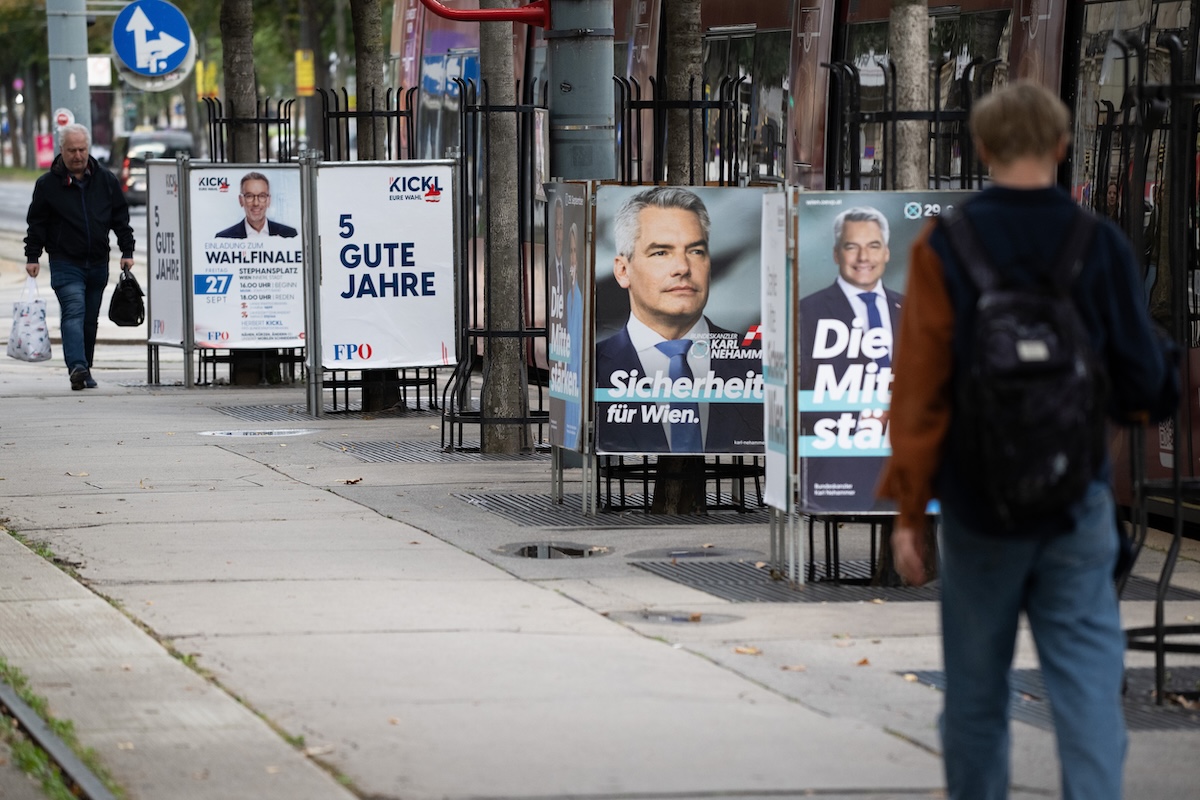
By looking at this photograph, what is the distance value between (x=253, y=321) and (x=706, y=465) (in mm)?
6608

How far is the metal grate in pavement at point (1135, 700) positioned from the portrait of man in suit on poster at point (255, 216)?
10209 mm

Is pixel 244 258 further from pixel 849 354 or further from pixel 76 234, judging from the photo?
pixel 849 354

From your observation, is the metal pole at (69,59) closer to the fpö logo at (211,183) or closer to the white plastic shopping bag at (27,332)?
the white plastic shopping bag at (27,332)

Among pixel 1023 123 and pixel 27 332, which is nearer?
pixel 1023 123

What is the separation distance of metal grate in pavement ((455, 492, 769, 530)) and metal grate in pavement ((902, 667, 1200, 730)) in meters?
3.38

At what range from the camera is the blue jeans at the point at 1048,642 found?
4.23 metres

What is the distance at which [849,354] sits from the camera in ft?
26.2

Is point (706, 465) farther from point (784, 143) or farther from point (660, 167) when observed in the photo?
point (784, 143)

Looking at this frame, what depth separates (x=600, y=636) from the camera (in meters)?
7.07

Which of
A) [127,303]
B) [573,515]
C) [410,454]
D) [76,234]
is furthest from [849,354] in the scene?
[127,303]

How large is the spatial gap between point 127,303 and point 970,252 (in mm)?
12955

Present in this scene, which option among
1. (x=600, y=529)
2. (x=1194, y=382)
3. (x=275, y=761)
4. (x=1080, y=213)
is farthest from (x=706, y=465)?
(x=1080, y=213)

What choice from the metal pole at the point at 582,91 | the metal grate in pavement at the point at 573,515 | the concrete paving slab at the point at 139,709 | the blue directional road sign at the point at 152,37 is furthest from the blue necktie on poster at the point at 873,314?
the blue directional road sign at the point at 152,37

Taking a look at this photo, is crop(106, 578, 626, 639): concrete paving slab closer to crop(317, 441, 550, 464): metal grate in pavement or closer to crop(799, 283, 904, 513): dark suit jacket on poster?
crop(799, 283, 904, 513): dark suit jacket on poster
